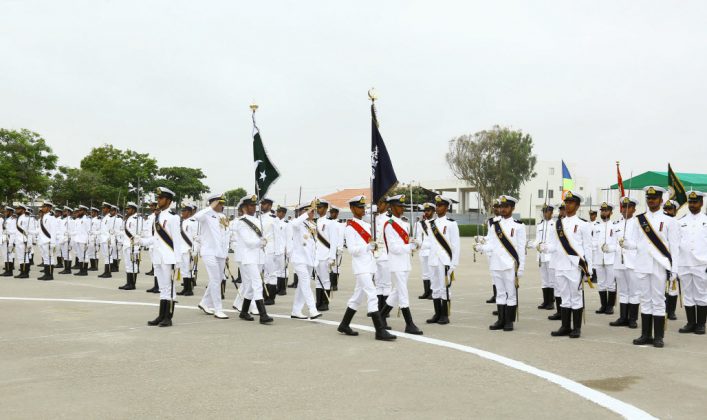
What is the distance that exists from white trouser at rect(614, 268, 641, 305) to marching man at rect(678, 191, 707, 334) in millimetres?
784

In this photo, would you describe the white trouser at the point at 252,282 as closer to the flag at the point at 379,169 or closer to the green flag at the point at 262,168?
the green flag at the point at 262,168

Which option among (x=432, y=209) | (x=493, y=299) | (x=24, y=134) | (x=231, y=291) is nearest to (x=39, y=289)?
(x=231, y=291)

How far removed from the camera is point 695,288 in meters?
9.51

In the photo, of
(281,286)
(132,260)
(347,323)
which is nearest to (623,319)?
(347,323)

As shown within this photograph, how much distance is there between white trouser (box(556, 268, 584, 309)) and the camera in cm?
873

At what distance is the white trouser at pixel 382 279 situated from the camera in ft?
30.6

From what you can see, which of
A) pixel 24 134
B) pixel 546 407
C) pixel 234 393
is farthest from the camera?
pixel 24 134

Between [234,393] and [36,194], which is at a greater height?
[36,194]

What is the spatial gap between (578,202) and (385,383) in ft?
15.4

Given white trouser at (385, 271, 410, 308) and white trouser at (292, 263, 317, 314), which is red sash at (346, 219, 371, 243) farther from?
white trouser at (292, 263, 317, 314)

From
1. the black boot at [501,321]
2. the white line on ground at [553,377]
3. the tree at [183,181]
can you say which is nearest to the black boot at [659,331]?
the black boot at [501,321]

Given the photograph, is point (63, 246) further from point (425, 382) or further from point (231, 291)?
point (425, 382)

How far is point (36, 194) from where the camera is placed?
4953cm

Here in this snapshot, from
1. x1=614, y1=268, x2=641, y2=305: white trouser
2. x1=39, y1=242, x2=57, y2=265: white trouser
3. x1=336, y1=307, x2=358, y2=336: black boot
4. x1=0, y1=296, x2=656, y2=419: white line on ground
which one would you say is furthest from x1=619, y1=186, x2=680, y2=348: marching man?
x1=39, y1=242, x2=57, y2=265: white trouser
